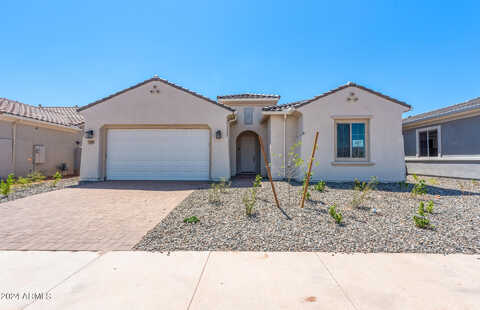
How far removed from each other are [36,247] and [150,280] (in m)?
2.44

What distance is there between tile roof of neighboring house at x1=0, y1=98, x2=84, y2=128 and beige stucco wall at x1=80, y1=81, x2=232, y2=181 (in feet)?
14.8

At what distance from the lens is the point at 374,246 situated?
364 centimetres

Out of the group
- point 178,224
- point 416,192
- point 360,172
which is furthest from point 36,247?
point 360,172

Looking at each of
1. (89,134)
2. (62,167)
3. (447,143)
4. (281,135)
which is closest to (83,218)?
(89,134)

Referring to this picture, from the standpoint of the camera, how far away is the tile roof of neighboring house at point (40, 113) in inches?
466

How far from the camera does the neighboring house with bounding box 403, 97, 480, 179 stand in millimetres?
10508

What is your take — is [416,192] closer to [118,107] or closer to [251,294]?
[251,294]

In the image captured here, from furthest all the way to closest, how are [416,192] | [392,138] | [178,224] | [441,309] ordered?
[392,138] < [416,192] < [178,224] < [441,309]

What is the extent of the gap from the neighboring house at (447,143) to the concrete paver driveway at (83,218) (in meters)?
13.6

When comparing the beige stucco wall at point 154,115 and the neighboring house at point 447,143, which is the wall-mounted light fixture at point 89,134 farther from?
the neighboring house at point 447,143

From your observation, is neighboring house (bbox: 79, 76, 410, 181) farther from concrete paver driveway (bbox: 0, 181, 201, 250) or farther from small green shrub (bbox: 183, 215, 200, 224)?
small green shrub (bbox: 183, 215, 200, 224)

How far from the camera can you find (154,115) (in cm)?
1047

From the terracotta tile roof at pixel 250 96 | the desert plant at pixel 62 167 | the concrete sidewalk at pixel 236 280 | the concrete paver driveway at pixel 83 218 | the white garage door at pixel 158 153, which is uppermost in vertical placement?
the terracotta tile roof at pixel 250 96

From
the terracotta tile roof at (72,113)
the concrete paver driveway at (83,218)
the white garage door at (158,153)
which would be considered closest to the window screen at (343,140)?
the white garage door at (158,153)
